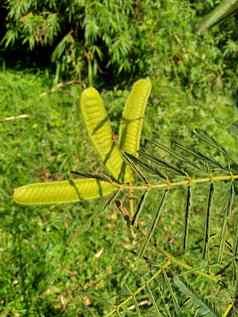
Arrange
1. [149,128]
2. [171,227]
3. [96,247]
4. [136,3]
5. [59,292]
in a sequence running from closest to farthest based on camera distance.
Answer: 1. [59,292]
2. [96,247]
3. [171,227]
4. [149,128]
5. [136,3]

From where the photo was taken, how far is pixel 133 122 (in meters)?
0.61

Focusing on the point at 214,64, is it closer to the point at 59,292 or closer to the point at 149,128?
the point at 149,128

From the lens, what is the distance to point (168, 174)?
62cm

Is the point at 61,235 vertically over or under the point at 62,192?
under

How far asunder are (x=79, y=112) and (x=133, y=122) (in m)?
2.71

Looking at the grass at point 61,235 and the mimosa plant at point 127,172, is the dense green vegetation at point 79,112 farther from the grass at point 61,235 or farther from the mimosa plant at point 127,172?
the mimosa plant at point 127,172

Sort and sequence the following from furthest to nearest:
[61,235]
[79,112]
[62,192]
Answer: [79,112] → [61,235] → [62,192]

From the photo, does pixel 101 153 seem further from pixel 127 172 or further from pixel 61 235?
pixel 61 235

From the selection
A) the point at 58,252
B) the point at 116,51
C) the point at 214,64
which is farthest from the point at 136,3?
the point at 58,252

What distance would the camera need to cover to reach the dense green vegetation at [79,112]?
2582 mm

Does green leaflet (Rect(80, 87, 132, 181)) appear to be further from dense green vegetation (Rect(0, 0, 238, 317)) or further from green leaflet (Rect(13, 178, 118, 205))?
dense green vegetation (Rect(0, 0, 238, 317))

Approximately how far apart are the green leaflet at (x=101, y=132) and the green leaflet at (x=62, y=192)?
0.03 meters

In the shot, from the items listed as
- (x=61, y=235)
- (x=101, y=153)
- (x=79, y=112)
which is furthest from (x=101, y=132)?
(x=79, y=112)

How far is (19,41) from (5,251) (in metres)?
1.78
